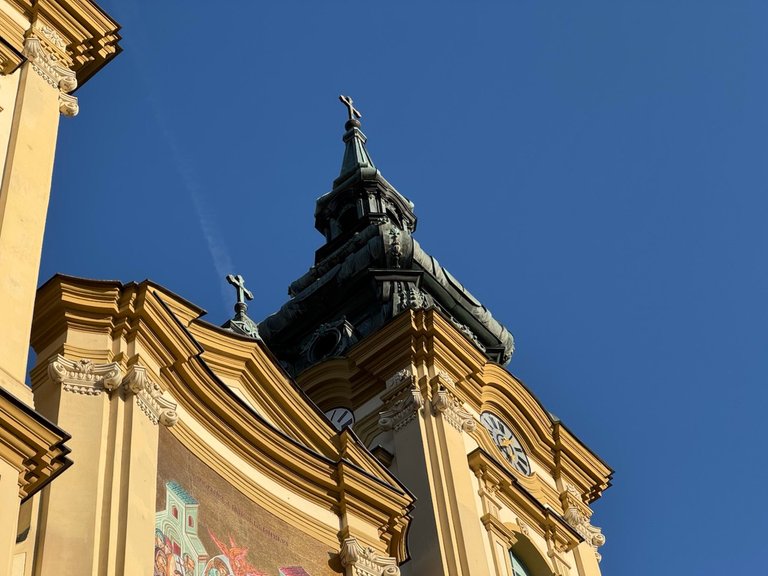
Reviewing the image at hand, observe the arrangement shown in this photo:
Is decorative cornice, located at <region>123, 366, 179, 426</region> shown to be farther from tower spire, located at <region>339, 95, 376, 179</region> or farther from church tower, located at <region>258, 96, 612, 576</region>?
tower spire, located at <region>339, 95, 376, 179</region>

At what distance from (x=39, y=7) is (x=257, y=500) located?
4.85 metres

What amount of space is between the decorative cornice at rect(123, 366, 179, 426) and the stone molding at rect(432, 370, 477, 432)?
609 centimetres

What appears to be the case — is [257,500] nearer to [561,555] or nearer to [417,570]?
[417,570]

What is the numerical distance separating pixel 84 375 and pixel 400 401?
272 inches

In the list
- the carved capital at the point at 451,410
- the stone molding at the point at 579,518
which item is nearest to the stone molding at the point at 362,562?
the carved capital at the point at 451,410

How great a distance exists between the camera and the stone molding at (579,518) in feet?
69.3

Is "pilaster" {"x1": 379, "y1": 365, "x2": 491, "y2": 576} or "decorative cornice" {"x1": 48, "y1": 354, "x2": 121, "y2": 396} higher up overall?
"pilaster" {"x1": 379, "y1": 365, "x2": 491, "y2": 576}

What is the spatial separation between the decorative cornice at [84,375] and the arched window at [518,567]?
7141mm

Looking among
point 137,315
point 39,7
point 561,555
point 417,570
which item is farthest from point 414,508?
point 39,7

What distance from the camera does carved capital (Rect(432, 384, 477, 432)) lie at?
19594 mm

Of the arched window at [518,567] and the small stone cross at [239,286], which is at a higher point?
the small stone cross at [239,286]

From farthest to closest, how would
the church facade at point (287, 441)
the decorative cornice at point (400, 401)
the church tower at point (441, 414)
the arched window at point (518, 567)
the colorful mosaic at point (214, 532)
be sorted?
the decorative cornice at point (400, 401) → the arched window at point (518, 567) → the church tower at point (441, 414) → the colorful mosaic at point (214, 532) → the church facade at point (287, 441)

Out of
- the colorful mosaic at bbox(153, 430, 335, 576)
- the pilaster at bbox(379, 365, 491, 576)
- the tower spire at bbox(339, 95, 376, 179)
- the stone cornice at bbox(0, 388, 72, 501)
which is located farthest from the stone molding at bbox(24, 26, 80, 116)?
the tower spire at bbox(339, 95, 376, 179)

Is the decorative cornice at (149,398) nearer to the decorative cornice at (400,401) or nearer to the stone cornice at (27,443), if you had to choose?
the stone cornice at (27,443)
